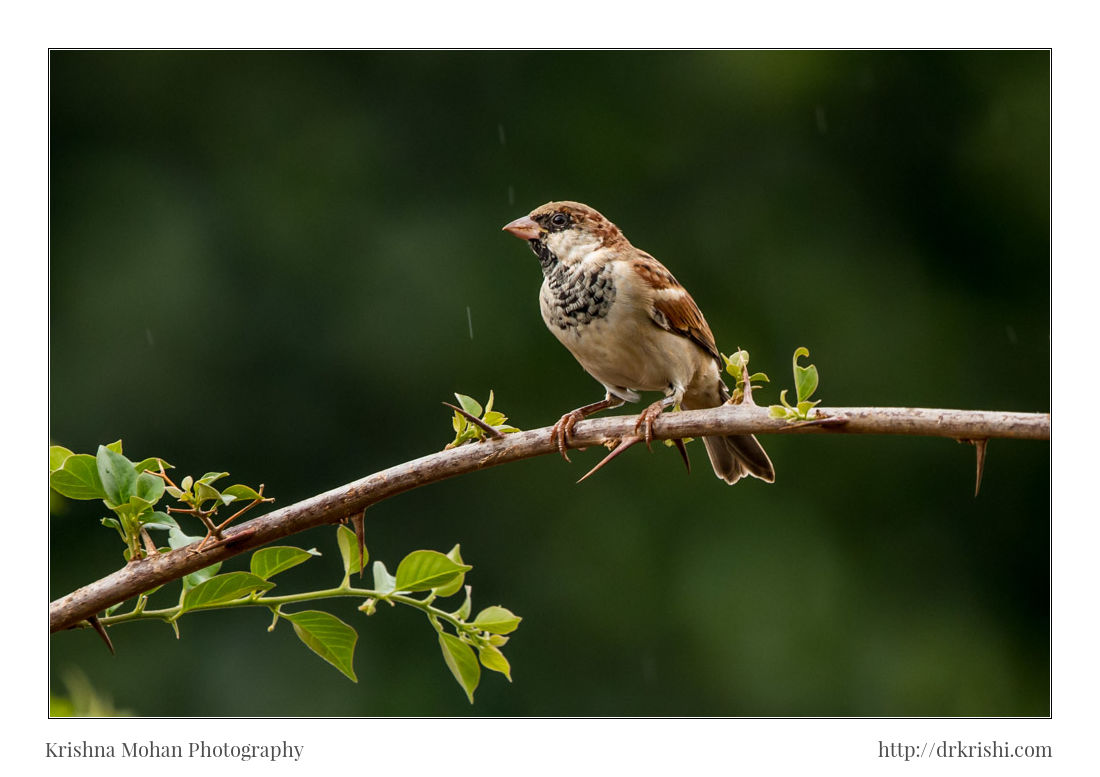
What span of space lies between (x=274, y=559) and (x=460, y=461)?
9.9 inches

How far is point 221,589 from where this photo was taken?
48.7 inches

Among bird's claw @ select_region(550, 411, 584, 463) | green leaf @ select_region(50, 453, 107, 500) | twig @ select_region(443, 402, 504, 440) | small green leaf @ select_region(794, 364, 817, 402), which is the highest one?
small green leaf @ select_region(794, 364, 817, 402)

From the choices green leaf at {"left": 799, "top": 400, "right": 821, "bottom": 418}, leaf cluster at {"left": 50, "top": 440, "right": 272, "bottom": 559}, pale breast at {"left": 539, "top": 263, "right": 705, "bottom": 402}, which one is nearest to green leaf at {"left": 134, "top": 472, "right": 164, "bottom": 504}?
leaf cluster at {"left": 50, "top": 440, "right": 272, "bottom": 559}

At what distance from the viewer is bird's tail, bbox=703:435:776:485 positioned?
2344 mm

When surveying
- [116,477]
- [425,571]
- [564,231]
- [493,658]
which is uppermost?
[564,231]

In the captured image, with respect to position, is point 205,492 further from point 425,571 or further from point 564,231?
point 564,231

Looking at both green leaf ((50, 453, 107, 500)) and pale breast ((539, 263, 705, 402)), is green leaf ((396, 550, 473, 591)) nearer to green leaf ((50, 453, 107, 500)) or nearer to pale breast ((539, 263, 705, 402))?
green leaf ((50, 453, 107, 500))

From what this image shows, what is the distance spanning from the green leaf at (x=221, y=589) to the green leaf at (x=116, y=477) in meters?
0.13

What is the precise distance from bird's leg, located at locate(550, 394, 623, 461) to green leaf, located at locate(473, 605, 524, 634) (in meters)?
0.24

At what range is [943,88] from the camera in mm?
6117

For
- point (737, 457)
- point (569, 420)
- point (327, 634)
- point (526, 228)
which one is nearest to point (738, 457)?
point (737, 457)

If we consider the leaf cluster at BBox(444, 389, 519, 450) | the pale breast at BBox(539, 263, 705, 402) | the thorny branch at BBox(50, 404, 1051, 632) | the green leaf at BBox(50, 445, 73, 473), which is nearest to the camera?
the thorny branch at BBox(50, 404, 1051, 632)

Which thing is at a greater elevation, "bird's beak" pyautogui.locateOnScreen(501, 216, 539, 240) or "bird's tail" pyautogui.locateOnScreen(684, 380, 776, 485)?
"bird's beak" pyautogui.locateOnScreen(501, 216, 539, 240)

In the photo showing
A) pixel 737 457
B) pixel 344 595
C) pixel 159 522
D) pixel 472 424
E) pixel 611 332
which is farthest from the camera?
pixel 737 457
